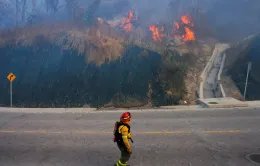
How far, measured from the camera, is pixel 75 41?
26703 millimetres

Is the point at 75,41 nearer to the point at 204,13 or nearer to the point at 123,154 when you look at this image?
the point at 123,154

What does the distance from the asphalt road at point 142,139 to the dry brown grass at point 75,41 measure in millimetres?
13599

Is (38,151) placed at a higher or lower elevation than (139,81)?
lower

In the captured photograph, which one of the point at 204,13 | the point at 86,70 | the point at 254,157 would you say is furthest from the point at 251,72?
the point at 204,13

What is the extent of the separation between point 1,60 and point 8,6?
182 feet

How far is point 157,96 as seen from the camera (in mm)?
18562

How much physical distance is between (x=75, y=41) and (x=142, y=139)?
69.4ft

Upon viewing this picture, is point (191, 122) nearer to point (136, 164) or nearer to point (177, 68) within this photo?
point (136, 164)

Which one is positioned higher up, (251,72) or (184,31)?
(184,31)

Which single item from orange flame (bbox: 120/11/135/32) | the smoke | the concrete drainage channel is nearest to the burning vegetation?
orange flame (bbox: 120/11/135/32)

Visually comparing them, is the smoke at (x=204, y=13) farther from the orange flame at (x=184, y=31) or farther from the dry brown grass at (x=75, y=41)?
the dry brown grass at (x=75, y=41)

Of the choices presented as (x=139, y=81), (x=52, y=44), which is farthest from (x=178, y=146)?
(x=52, y=44)

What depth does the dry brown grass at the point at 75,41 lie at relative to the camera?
24.7 meters

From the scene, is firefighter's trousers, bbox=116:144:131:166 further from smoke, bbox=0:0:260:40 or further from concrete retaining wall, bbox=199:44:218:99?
smoke, bbox=0:0:260:40
